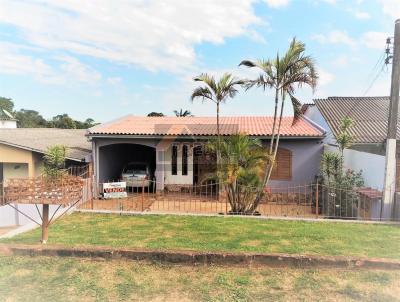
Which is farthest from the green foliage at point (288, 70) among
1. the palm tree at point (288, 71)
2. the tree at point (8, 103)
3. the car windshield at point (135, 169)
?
the tree at point (8, 103)

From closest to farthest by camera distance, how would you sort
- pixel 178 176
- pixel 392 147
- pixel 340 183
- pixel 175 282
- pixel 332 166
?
pixel 175 282 < pixel 392 147 < pixel 340 183 < pixel 332 166 < pixel 178 176

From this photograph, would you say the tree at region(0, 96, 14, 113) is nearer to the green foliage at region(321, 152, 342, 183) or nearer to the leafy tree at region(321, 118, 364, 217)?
the green foliage at region(321, 152, 342, 183)

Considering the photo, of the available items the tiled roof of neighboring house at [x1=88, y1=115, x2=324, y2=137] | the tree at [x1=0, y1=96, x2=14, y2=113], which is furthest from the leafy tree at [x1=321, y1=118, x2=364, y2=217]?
the tree at [x1=0, y1=96, x2=14, y2=113]

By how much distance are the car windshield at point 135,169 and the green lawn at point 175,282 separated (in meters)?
9.64

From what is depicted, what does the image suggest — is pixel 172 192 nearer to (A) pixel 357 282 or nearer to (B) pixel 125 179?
(B) pixel 125 179

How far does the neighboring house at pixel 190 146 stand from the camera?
46.4 feet

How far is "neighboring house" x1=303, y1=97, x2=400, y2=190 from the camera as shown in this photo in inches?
428

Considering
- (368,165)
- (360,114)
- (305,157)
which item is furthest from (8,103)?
(368,165)

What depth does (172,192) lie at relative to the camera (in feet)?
49.3

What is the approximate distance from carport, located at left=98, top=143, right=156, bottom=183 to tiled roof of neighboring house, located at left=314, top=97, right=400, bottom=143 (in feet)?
29.6

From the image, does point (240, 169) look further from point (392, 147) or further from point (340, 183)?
point (392, 147)

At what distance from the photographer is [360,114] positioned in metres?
16.1

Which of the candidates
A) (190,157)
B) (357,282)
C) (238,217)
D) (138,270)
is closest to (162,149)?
(190,157)

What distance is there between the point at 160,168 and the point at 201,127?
105 inches
